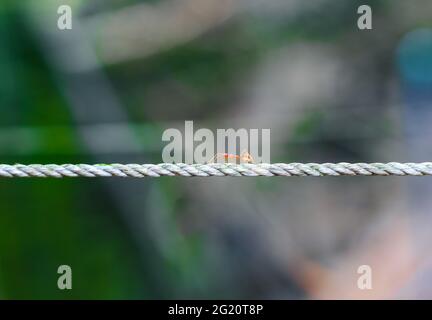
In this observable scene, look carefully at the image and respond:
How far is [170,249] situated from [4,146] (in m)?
0.95

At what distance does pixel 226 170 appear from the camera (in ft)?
3.31

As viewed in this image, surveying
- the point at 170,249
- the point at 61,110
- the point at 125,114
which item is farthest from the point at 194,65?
the point at 170,249

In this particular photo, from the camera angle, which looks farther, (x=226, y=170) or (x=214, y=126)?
(x=214, y=126)

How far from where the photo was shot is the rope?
3.31 ft

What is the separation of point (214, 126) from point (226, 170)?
4.88ft

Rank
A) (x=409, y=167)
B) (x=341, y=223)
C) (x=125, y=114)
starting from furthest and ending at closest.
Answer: (x=125, y=114)
(x=341, y=223)
(x=409, y=167)

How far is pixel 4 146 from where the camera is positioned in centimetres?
248

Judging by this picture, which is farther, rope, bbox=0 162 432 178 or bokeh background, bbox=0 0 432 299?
bokeh background, bbox=0 0 432 299

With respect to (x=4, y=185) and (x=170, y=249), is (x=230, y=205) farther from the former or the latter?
(x=4, y=185)

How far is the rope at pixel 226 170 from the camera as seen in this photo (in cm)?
101

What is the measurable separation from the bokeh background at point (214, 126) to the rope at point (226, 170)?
1445 mm

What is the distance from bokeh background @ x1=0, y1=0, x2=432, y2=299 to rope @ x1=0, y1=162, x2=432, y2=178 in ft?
4.74

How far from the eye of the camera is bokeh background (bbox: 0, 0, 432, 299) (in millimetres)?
2465

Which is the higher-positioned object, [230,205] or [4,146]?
[4,146]
